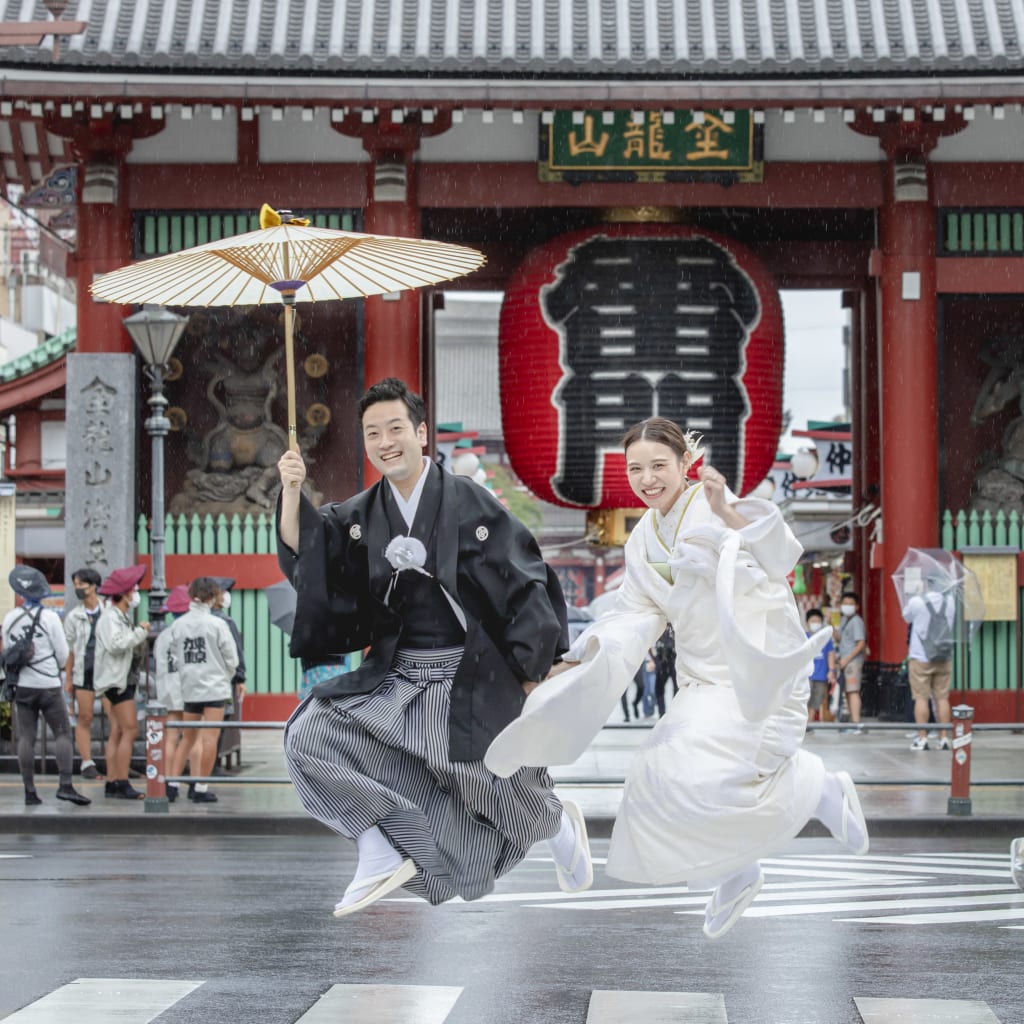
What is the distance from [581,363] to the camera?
706 inches

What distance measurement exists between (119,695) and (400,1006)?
7.41m

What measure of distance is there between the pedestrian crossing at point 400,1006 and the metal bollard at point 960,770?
590 centimetres

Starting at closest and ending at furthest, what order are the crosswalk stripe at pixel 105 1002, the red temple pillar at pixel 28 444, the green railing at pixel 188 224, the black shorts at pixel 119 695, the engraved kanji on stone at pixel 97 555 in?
the crosswalk stripe at pixel 105 1002
the black shorts at pixel 119 695
the engraved kanji on stone at pixel 97 555
the green railing at pixel 188 224
the red temple pillar at pixel 28 444

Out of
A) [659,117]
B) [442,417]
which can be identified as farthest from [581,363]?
[442,417]

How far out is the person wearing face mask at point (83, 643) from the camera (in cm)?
1309

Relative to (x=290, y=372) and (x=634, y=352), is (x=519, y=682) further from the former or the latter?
(x=634, y=352)

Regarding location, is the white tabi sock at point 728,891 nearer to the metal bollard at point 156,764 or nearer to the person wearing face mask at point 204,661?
the metal bollard at point 156,764

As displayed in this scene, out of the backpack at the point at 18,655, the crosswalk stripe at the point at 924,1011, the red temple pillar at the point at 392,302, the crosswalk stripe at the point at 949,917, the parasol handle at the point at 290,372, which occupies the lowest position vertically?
the crosswalk stripe at the point at 949,917

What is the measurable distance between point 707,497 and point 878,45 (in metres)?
12.1

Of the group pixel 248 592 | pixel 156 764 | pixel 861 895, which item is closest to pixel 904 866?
pixel 861 895

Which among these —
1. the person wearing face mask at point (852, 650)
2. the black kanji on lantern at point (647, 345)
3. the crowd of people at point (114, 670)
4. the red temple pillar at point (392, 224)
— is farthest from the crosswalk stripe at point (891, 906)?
the red temple pillar at point (392, 224)

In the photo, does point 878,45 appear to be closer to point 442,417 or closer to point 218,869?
point 218,869

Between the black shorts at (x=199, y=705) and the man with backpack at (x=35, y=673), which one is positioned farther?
the black shorts at (x=199, y=705)

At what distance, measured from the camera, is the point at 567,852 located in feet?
22.0
